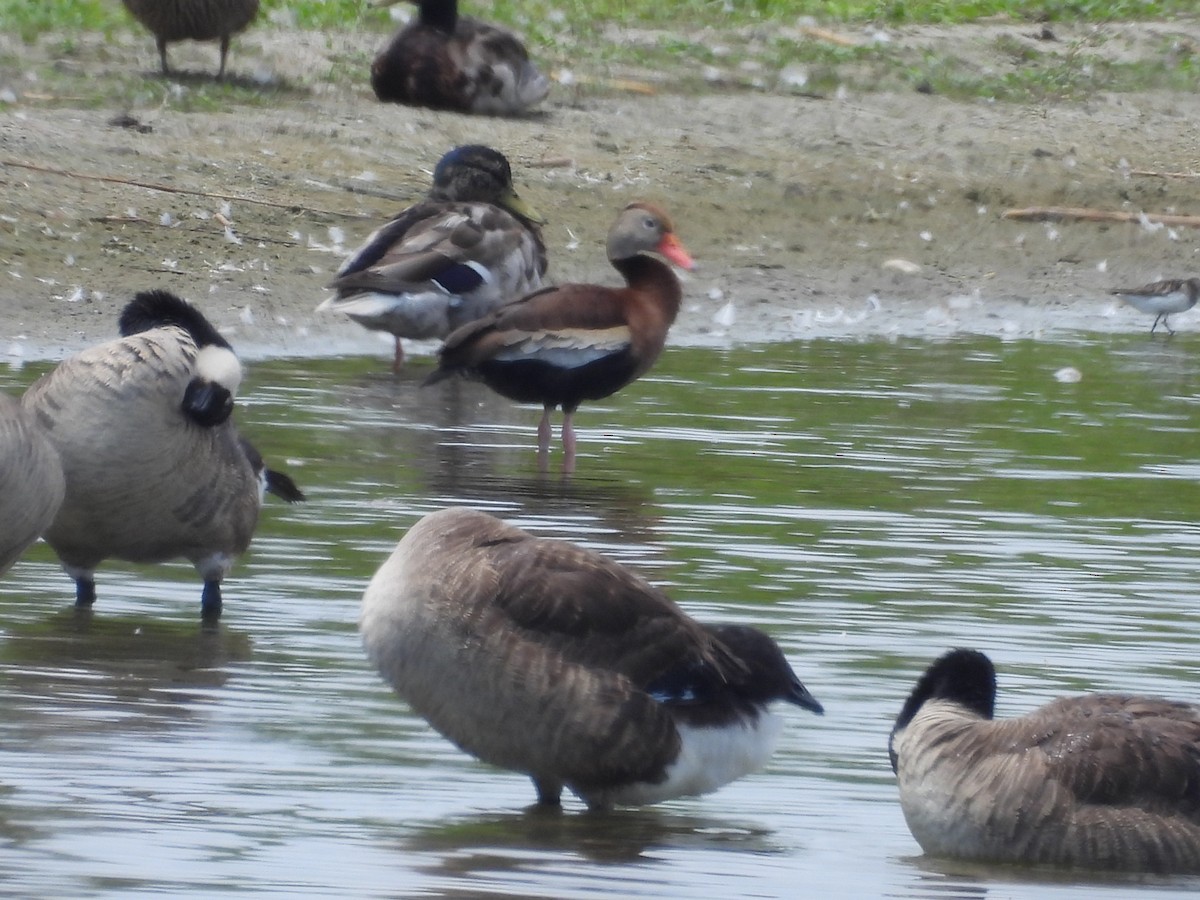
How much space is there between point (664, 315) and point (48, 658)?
464 centimetres

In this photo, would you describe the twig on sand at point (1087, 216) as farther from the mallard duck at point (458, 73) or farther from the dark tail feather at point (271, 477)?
the dark tail feather at point (271, 477)

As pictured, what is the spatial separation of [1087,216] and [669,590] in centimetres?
1031

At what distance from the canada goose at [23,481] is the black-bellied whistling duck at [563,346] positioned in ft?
12.7

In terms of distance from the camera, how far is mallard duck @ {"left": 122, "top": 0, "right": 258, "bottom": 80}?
16656mm

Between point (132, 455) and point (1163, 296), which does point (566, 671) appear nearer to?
point (132, 455)

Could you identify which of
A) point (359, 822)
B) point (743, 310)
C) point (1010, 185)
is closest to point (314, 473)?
point (359, 822)

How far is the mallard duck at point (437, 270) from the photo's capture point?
12477 mm

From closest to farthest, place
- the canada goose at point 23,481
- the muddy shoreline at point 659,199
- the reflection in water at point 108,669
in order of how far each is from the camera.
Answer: the reflection in water at point 108,669 → the canada goose at point 23,481 → the muddy shoreline at point 659,199

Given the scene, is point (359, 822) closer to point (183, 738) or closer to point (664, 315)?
point (183, 738)

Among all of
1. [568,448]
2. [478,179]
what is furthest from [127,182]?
[568,448]

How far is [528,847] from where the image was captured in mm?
5328

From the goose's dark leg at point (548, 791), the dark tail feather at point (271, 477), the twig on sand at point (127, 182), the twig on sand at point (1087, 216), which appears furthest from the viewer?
the twig on sand at point (1087, 216)

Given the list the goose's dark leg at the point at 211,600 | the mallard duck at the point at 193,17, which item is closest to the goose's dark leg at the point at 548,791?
the goose's dark leg at the point at 211,600

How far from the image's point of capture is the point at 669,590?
760cm
